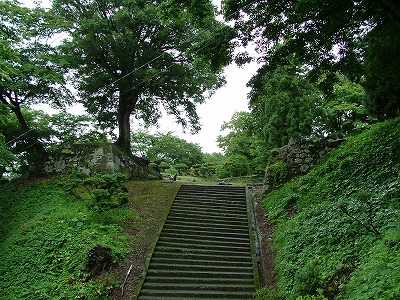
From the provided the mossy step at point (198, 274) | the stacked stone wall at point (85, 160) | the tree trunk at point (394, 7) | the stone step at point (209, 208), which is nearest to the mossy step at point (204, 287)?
the mossy step at point (198, 274)

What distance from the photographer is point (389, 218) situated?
5348 millimetres

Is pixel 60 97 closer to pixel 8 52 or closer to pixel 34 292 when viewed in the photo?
pixel 8 52

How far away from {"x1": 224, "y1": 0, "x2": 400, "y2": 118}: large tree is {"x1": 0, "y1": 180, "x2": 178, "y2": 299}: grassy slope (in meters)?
6.40

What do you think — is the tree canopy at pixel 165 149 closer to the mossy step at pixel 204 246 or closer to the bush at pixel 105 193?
the bush at pixel 105 193

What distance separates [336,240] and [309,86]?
10.5 meters

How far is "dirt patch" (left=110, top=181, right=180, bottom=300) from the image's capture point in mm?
7562

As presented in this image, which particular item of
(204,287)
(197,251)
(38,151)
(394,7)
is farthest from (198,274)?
(38,151)

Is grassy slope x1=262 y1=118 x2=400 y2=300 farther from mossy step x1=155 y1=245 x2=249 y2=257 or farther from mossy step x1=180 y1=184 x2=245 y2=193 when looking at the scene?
mossy step x1=180 y1=184 x2=245 y2=193

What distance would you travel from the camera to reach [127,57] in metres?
14.9

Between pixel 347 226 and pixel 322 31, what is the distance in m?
4.34

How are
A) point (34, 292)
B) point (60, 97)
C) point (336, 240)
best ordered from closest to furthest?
point (336, 240)
point (34, 292)
point (60, 97)

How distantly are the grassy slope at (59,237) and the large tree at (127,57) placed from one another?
5.61 m

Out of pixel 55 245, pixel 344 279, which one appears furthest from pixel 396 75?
pixel 55 245

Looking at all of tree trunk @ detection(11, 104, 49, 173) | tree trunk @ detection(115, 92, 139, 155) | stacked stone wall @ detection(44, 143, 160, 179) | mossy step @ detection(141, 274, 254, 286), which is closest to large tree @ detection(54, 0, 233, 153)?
tree trunk @ detection(115, 92, 139, 155)
